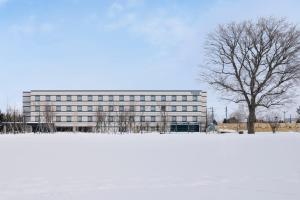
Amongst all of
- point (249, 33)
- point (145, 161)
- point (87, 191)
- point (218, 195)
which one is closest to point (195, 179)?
point (218, 195)

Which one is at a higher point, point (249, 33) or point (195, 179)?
point (249, 33)

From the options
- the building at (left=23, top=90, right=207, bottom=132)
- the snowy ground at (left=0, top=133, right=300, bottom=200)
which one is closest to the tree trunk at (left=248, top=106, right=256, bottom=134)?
the snowy ground at (left=0, top=133, right=300, bottom=200)

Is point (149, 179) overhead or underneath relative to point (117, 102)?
underneath

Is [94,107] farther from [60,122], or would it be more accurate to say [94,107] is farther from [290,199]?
[290,199]

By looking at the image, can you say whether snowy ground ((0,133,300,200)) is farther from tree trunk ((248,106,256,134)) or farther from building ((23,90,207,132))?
building ((23,90,207,132))

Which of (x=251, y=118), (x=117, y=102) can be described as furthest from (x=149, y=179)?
(x=117, y=102)

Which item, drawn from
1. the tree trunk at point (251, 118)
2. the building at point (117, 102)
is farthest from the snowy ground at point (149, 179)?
the building at point (117, 102)

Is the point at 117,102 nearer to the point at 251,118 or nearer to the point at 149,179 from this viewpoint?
the point at 251,118

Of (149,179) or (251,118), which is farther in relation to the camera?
(251,118)

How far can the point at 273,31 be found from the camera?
29047 millimetres

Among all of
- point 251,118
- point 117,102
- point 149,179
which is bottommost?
point 149,179

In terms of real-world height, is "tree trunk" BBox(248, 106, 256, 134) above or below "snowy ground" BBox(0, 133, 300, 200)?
above

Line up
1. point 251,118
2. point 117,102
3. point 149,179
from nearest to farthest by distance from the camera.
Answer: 1. point 149,179
2. point 251,118
3. point 117,102

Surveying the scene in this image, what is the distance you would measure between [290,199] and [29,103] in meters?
103
